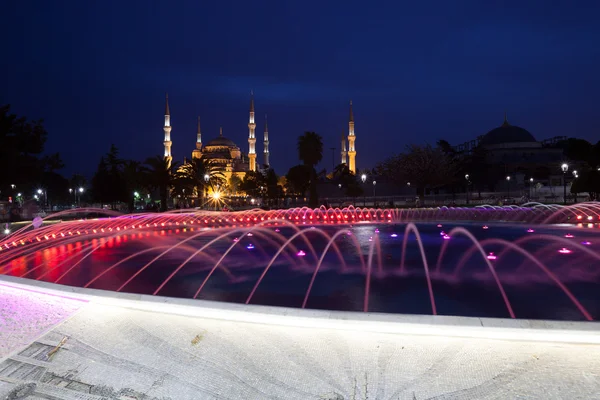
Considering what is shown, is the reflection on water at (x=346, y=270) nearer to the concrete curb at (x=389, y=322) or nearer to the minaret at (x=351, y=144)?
the concrete curb at (x=389, y=322)

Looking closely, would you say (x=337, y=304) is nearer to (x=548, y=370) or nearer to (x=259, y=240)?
(x=548, y=370)

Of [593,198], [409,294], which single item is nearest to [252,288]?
[409,294]

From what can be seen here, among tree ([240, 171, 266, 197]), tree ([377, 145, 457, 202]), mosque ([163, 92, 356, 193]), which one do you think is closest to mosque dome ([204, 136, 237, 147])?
mosque ([163, 92, 356, 193])

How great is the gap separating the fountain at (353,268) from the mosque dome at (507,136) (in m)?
80.8

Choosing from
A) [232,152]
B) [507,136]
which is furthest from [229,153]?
[507,136]

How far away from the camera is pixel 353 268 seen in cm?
1077

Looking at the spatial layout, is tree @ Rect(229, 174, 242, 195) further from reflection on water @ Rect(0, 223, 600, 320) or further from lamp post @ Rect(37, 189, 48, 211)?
reflection on water @ Rect(0, 223, 600, 320)

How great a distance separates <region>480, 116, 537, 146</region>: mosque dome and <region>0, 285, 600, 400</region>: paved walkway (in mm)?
96570

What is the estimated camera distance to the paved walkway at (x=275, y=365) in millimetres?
3670

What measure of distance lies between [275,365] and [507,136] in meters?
100

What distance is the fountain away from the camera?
7637 mm

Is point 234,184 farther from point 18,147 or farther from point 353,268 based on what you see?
point 353,268

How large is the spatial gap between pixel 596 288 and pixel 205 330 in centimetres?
709

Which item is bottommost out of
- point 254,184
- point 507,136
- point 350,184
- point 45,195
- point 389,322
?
point 389,322
